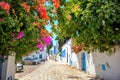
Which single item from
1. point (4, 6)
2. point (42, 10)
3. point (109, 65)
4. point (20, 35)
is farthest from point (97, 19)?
point (4, 6)

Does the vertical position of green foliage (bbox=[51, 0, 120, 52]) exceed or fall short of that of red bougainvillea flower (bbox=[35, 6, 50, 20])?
it exceeds it

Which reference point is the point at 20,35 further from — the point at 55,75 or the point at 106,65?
the point at 55,75

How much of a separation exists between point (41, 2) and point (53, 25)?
1687mm

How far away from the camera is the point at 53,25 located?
23.5ft

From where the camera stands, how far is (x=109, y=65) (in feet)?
51.2

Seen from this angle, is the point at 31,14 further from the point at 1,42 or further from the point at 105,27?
the point at 105,27

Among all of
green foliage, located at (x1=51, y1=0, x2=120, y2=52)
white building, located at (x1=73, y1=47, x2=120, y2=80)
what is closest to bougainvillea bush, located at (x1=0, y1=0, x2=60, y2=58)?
green foliage, located at (x1=51, y1=0, x2=120, y2=52)

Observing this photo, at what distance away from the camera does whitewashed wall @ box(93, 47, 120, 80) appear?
1437cm

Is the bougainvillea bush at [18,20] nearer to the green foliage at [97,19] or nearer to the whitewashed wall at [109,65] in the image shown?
the green foliage at [97,19]

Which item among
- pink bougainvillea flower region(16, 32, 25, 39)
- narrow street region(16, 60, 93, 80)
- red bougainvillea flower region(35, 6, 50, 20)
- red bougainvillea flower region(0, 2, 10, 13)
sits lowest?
narrow street region(16, 60, 93, 80)

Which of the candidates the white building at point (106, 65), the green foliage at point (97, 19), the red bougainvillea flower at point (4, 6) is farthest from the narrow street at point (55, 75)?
the red bougainvillea flower at point (4, 6)

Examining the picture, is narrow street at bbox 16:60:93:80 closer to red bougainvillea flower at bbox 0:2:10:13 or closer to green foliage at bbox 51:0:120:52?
green foliage at bbox 51:0:120:52

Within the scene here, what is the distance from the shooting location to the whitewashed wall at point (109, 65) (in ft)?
47.1

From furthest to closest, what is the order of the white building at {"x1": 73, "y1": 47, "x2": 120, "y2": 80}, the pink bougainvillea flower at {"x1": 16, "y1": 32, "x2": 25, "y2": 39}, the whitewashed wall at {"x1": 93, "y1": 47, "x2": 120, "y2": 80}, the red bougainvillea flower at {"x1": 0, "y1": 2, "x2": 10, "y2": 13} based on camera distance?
the white building at {"x1": 73, "y1": 47, "x2": 120, "y2": 80}
the whitewashed wall at {"x1": 93, "y1": 47, "x2": 120, "y2": 80}
the pink bougainvillea flower at {"x1": 16, "y1": 32, "x2": 25, "y2": 39}
the red bougainvillea flower at {"x1": 0, "y1": 2, "x2": 10, "y2": 13}
